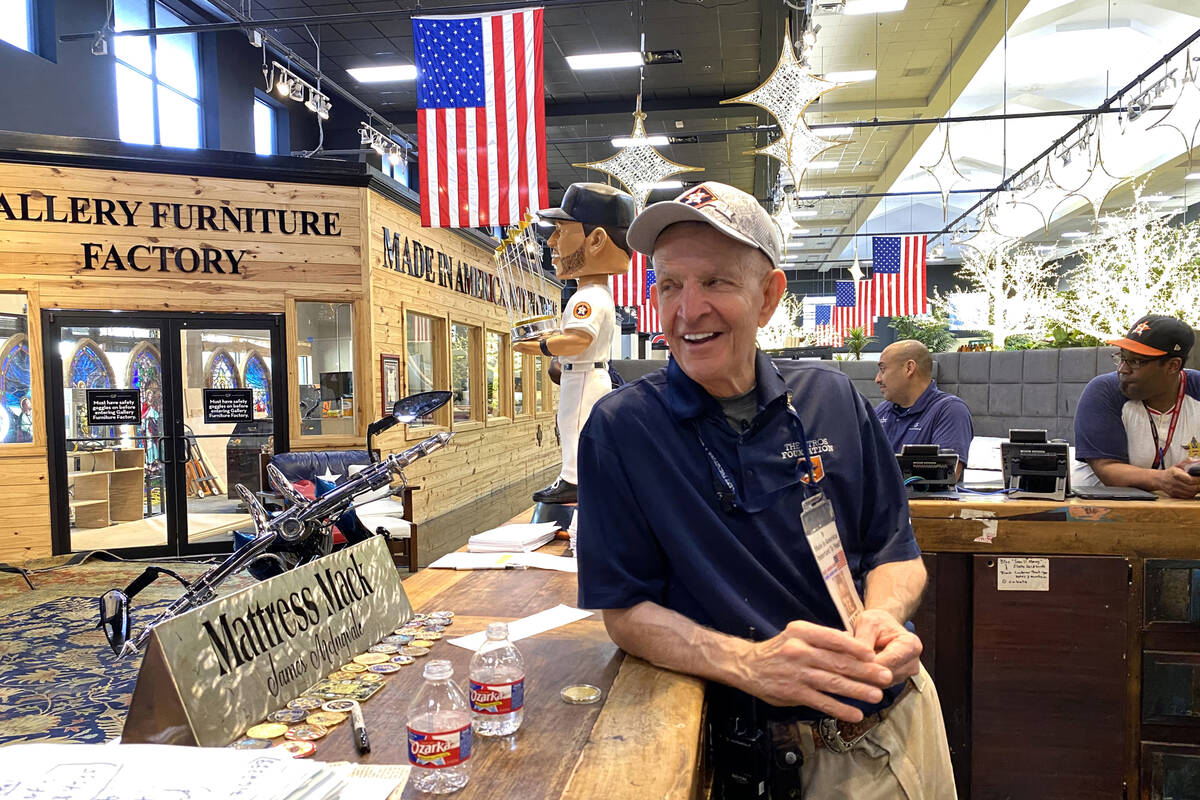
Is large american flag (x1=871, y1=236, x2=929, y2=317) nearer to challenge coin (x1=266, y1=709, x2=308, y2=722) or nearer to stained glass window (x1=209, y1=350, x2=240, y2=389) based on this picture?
stained glass window (x1=209, y1=350, x2=240, y2=389)

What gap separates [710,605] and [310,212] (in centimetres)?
692

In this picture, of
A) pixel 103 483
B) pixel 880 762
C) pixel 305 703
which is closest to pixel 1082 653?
pixel 880 762

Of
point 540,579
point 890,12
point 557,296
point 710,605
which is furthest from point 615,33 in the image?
point 710,605

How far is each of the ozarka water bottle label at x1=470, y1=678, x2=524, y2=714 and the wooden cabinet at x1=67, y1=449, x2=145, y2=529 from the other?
22.5ft

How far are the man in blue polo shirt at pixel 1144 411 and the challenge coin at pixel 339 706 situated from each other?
2.98m

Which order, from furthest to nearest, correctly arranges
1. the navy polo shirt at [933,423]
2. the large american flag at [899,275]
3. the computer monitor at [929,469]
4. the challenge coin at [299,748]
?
the large american flag at [899,275] < the navy polo shirt at [933,423] < the computer monitor at [929,469] < the challenge coin at [299,748]

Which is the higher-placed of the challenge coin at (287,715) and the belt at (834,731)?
the challenge coin at (287,715)

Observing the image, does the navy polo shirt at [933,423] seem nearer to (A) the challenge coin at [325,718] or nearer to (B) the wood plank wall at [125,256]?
(A) the challenge coin at [325,718]

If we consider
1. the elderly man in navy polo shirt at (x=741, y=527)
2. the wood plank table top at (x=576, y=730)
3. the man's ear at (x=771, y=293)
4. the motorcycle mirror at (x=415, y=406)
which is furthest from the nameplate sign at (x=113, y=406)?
the man's ear at (x=771, y=293)

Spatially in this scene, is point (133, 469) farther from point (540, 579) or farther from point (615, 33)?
point (615, 33)

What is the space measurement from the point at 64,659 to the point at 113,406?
3.26 m

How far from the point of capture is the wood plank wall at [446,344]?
7.50 metres

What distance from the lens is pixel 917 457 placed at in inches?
107

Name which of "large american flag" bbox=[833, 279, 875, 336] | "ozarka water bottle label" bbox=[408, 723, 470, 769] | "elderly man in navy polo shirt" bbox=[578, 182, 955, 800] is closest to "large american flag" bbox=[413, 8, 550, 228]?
"elderly man in navy polo shirt" bbox=[578, 182, 955, 800]
